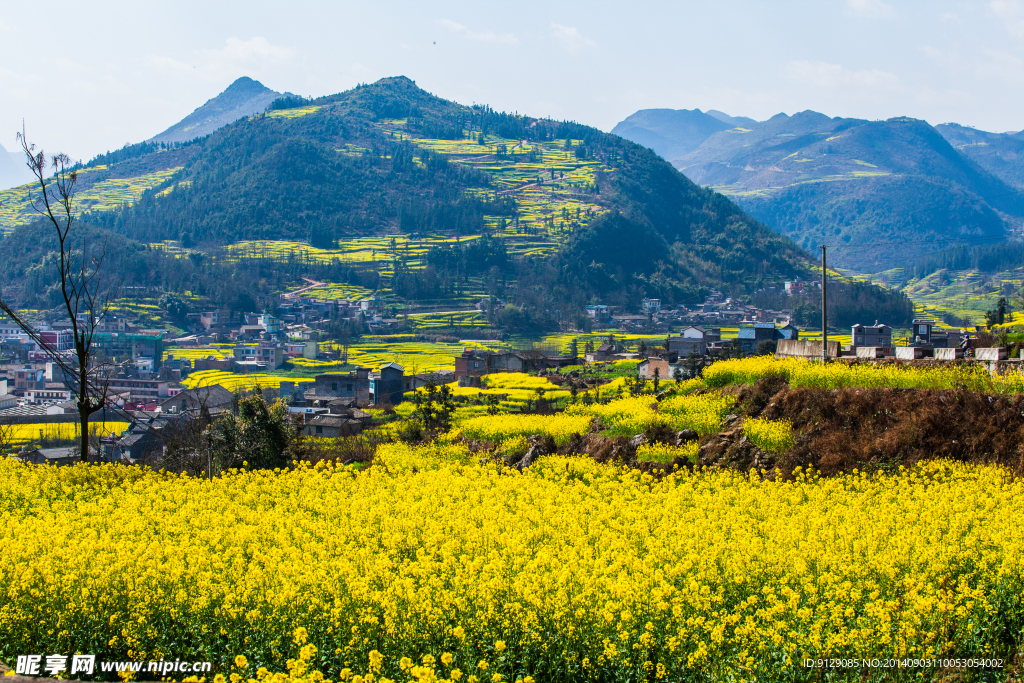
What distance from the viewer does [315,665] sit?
6.80m

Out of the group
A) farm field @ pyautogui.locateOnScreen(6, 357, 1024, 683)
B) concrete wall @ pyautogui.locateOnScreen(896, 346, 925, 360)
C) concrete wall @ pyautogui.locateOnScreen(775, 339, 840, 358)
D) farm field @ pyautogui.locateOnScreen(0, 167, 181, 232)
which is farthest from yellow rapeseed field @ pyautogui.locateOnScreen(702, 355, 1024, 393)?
farm field @ pyautogui.locateOnScreen(0, 167, 181, 232)

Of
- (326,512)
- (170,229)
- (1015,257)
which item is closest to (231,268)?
(170,229)

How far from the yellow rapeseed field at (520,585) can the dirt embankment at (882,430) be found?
2.07 metres

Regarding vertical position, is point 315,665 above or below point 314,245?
below

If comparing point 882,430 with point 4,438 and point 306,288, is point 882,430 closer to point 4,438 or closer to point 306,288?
point 4,438

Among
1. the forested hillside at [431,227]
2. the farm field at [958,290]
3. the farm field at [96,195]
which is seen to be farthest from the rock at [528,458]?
the farm field at [96,195]

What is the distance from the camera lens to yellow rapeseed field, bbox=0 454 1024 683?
681 centimetres

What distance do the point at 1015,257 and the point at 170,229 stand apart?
499 feet

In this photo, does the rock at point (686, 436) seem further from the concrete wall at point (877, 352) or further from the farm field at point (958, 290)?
the farm field at point (958, 290)

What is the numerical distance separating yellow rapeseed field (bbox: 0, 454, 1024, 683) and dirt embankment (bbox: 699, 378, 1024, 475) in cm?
207

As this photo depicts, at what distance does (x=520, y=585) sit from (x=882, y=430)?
926 centimetres

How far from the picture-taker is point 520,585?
7445 mm

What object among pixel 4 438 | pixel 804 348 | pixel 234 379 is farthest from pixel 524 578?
pixel 234 379

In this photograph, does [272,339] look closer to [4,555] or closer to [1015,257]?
[4,555]
